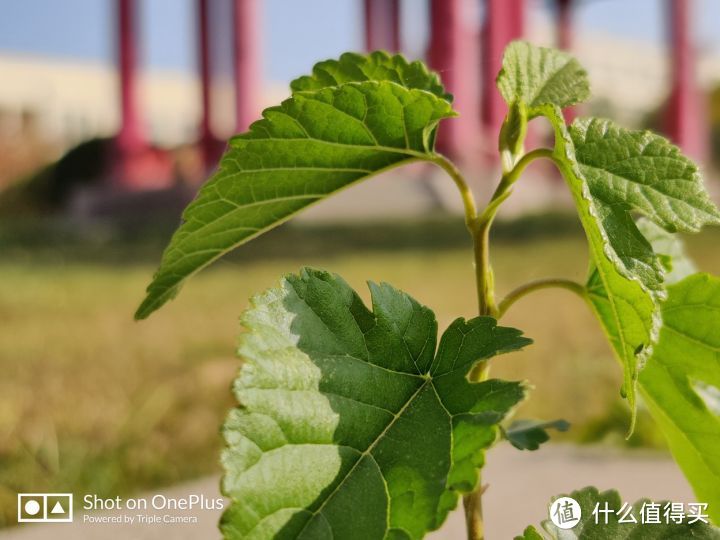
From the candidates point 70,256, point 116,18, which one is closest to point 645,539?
point 70,256

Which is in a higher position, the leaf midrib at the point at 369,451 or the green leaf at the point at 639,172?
the green leaf at the point at 639,172

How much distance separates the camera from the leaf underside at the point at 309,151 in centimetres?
33

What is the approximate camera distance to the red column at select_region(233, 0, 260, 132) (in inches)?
216

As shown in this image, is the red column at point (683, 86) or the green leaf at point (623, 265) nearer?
the green leaf at point (623, 265)

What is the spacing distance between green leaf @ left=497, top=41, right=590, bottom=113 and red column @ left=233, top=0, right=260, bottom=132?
5215 millimetres

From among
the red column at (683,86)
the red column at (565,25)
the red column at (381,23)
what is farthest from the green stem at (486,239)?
the red column at (565,25)

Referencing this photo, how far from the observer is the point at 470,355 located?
30 cm

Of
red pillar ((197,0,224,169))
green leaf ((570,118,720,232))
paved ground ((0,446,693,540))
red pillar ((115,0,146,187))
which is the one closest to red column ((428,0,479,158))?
red pillar ((197,0,224,169))

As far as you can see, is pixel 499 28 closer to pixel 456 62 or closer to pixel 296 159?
pixel 456 62

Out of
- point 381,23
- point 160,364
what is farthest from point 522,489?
point 381,23

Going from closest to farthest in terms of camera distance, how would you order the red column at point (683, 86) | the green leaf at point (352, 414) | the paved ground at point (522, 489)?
the green leaf at point (352, 414) < the paved ground at point (522, 489) < the red column at point (683, 86)

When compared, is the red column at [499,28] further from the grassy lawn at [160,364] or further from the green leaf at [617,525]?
the green leaf at [617,525]

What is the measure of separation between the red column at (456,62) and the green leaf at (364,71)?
13.5ft

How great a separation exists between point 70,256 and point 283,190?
4.11 metres
